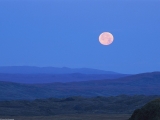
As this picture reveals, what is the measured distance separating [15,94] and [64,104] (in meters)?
28.0

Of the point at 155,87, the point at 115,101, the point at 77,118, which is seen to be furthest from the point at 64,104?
the point at 155,87

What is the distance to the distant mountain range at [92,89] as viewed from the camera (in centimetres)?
7981

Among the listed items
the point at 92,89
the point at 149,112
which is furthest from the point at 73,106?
the point at 92,89

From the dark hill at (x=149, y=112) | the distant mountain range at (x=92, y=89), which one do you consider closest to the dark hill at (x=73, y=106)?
the dark hill at (x=149, y=112)

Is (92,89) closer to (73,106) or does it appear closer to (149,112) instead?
(73,106)

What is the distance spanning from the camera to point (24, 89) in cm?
8319

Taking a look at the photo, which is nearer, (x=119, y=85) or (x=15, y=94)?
(x=15, y=94)

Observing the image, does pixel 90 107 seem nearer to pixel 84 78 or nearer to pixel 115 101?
pixel 115 101

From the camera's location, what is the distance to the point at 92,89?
91812 mm

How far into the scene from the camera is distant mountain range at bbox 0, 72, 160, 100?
79812 mm

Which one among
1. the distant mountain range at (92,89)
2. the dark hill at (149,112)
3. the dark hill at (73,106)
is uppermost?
the distant mountain range at (92,89)

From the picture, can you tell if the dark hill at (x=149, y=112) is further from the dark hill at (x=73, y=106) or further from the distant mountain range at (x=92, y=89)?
the distant mountain range at (x=92, y=89)

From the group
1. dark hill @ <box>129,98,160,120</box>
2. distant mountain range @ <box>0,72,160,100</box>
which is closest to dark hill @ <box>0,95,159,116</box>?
dark hill @ <box>129,98,160,120</box>

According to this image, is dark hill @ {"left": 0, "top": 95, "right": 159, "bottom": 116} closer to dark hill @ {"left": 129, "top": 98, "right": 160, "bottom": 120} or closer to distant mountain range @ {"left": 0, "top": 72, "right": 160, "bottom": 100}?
dark hill @ {"left": 129, "top": 98, "right": 160, "bottom": 120}
